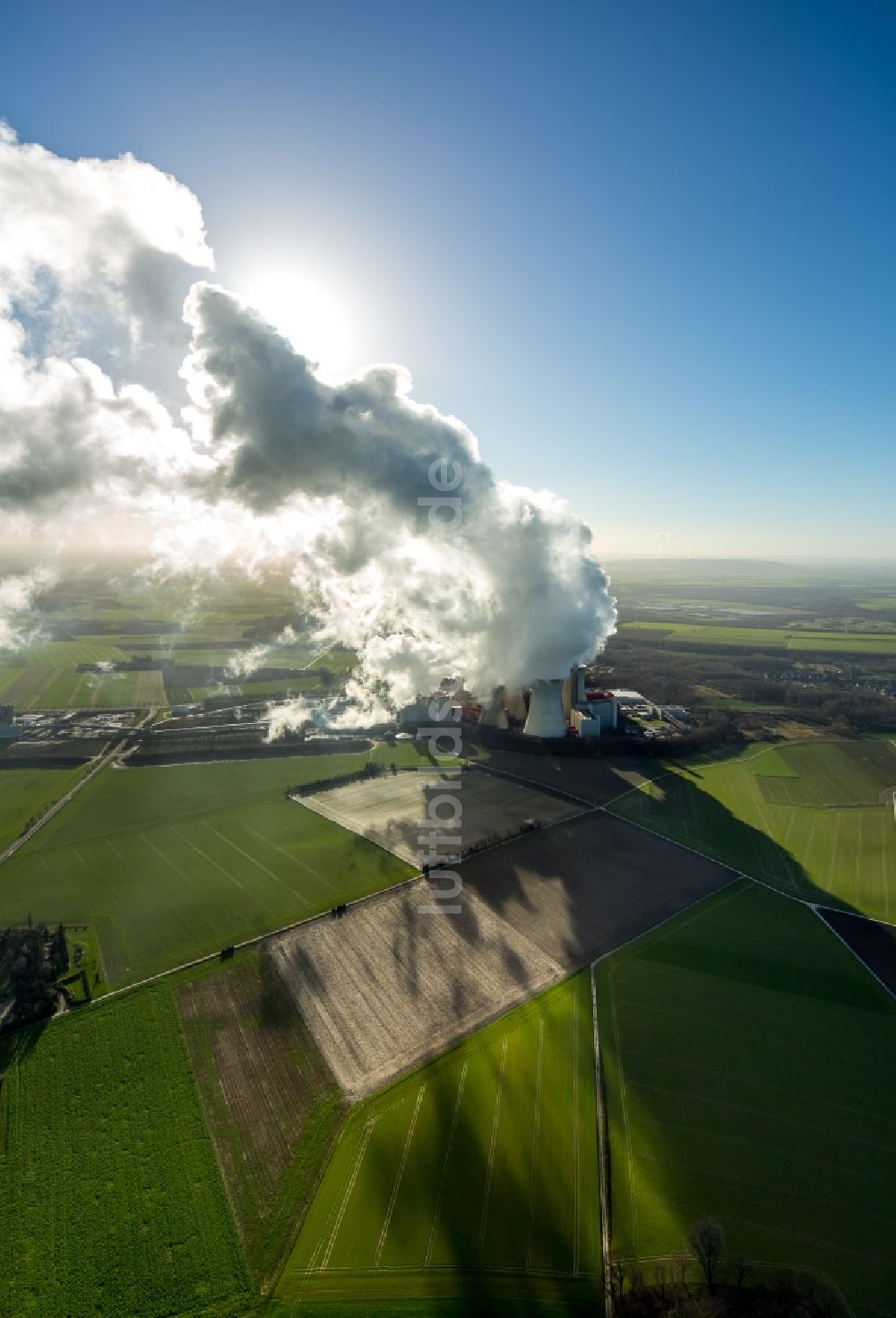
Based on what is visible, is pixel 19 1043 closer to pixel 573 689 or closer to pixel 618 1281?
pixel 618 1281

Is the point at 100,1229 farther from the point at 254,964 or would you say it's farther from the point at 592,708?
the point at 592,708

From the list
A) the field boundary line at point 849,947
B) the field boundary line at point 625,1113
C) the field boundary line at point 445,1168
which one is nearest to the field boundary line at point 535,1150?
the field boundary line at point 445,1168

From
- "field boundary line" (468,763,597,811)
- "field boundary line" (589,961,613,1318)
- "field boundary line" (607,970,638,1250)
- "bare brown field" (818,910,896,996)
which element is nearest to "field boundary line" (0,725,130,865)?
"field boundary line" (468,763,597,811)

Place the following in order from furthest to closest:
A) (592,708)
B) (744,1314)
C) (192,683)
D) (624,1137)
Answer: (192,683) → (592,708) → (624,1137) → (744,1314)

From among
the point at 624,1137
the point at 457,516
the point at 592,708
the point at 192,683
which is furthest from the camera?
the point at 192,683

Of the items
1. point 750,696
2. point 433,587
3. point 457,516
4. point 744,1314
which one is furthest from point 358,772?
point 750,696

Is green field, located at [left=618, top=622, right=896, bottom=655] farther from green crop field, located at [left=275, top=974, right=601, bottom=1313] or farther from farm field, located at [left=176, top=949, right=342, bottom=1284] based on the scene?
farm field, located at [left=176, top=949, right=342, bottom=1284]

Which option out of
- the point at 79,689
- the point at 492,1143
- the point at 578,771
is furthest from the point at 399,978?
the point at 79,689
